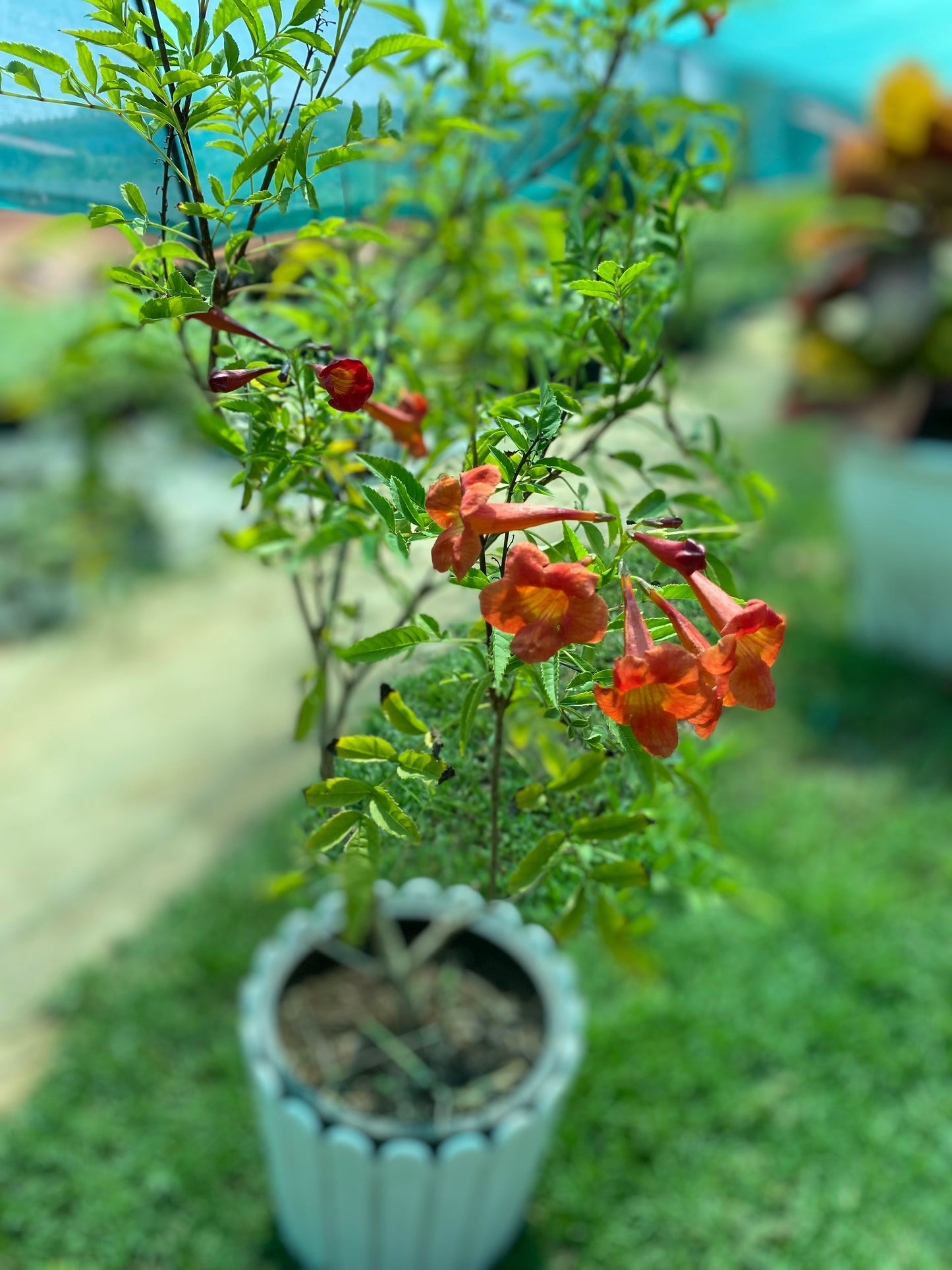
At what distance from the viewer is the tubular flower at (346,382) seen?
2.10ft

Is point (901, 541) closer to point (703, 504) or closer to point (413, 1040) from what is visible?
point (413, 1040)

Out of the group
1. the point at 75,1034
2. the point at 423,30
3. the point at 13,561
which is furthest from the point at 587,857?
the point at 13,561

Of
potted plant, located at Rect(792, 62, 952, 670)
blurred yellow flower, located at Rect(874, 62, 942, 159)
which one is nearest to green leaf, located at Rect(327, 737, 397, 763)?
potted plant, located at Rect(792, 62, 952, 670)

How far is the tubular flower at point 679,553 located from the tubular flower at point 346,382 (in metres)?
0.20

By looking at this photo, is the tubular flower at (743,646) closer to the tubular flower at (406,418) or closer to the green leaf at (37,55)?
the tubular flower at (406,418)

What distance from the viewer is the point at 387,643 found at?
0.68 meters

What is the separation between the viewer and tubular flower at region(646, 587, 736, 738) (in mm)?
565

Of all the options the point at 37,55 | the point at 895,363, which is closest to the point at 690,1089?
the point at 37,55

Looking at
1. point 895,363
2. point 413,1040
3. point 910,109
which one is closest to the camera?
point 413,1040

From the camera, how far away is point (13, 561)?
3504 mm

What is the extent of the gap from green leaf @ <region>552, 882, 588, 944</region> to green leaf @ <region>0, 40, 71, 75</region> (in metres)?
0.67

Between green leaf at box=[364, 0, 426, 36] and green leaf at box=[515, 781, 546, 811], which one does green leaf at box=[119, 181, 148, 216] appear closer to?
green leaf at box=[364, 0, 426, 36]

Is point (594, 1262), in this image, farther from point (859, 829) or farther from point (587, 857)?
point (859, 829)

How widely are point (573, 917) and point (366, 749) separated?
0.24 m
